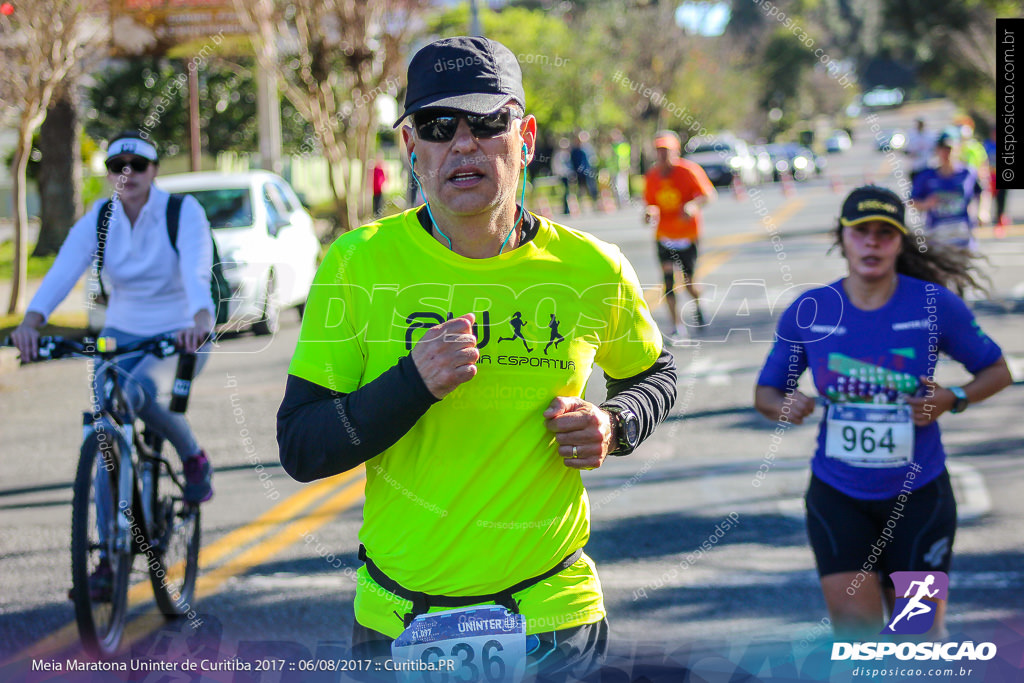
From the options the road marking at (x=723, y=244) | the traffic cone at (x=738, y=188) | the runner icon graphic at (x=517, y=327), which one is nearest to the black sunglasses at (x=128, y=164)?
the runner icon graphic at (x=517, y=327)

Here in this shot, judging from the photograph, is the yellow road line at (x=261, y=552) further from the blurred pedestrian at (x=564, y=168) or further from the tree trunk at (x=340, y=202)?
the blurred pedestrian at (x=564, y=168)

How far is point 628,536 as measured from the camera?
5715mm

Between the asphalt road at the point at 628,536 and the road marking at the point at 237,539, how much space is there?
1 centimetres

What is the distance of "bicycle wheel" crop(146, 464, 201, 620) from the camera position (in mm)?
4645

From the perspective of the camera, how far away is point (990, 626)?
4.51 m

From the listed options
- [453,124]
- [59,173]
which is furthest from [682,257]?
[59,173]

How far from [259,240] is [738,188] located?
91.3 feet

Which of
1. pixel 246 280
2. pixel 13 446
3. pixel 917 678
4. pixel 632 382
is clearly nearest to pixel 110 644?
pixel 632 382

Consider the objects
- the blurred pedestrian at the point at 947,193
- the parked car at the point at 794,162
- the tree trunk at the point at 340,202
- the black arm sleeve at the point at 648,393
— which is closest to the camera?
the black arm sleeve at the point at 648,393

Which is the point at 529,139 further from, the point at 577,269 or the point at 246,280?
the point at 246,280

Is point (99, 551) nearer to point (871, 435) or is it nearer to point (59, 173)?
point (871, 435)

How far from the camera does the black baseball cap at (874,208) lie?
12.6 ft

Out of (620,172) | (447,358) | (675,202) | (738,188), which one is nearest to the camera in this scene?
(447,358)

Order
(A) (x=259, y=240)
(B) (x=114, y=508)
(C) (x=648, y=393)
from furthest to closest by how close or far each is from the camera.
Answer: (A) (x=259, y=240)
(B) (x=114, y=508)
(C) (x=648, y=393)
